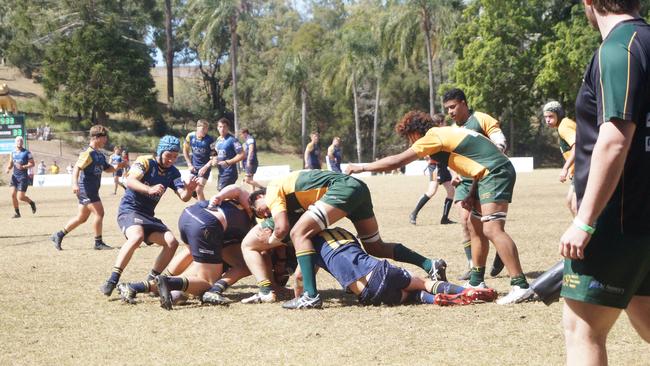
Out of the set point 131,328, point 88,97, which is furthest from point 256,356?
point 88,97

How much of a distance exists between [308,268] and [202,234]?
1091 millimetres

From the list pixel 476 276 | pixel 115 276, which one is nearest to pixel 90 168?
pixel 115 276

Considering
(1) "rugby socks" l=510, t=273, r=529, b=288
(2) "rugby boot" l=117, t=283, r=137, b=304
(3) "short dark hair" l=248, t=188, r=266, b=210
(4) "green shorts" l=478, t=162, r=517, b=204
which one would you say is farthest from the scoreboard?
(1) "rugby socks" l=510, t=273, r=529, b=288

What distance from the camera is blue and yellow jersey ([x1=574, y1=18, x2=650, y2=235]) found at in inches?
118

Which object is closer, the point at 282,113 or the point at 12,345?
the point at 12,345

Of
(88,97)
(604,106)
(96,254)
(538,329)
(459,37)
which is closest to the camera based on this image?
(604,106)

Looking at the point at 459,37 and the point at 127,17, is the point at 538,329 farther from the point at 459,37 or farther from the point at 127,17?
the point at 127,17

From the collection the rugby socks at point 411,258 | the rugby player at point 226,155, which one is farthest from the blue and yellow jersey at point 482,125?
the rugby player at point 226,155

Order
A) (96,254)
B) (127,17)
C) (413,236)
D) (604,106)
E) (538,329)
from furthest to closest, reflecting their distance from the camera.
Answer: (127,17), (413,236), (96,254), (538,329), (604,106)

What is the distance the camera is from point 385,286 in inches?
264

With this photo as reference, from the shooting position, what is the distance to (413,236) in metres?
12.4

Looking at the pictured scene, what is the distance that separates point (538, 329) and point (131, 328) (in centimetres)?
309

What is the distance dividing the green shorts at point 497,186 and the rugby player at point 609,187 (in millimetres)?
3675

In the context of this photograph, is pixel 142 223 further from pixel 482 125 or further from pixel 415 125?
pixel 482 125
